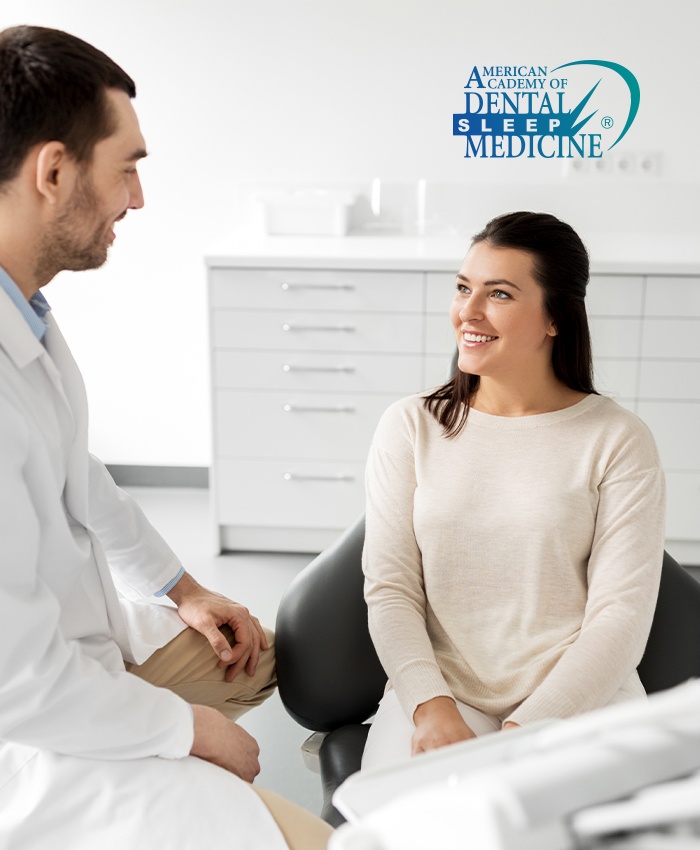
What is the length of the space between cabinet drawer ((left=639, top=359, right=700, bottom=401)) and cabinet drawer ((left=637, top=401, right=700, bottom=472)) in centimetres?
2

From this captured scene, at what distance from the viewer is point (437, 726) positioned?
1.35 metres

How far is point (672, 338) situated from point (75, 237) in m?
2.07

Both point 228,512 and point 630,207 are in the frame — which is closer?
point 228,512

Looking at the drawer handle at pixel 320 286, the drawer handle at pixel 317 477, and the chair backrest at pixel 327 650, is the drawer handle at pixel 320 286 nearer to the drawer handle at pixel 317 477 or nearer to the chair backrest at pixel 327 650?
the drawer handle at pixel 317 477

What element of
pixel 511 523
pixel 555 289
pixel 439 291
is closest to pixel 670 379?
pixel 439 291

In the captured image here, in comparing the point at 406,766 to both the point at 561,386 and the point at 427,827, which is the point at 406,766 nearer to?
the point at 427,827

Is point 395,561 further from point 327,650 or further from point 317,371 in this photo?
point 317,371

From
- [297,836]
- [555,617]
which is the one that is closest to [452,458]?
[555,617]

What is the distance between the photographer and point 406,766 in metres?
0.53

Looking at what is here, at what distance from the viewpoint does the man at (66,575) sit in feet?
3.51

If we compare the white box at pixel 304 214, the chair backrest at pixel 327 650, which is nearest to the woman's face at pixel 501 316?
the chair backrest at pixel 327 650

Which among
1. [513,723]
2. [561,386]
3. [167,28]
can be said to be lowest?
[513,723]

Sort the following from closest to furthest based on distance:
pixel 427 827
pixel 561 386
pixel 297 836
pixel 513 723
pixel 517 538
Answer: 1. pixel 427 827
2. pixel 297 836
3. pixel 513 723
4. pixel 517 538
5. pixel 561 386

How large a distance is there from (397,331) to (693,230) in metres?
1.20
